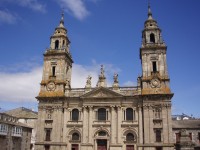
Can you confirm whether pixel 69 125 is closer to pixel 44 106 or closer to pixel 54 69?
pixel 44 106

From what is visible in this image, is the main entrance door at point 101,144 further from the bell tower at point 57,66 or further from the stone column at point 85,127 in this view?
the bell tower at point 57,66

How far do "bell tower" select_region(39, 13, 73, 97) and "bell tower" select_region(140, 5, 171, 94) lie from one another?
14386 mm

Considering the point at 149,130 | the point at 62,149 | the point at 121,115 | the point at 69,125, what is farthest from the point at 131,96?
the point at 62,149

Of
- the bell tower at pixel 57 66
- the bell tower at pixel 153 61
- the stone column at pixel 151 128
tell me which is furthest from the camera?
the bell tower at pixel 57 66

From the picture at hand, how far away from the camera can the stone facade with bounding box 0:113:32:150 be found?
147ft

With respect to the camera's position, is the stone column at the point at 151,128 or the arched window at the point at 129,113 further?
the arched window at the point at 129,113

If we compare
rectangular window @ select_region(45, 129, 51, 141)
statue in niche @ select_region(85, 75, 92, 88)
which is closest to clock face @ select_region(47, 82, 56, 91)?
statue in niche @ select_region(85, 75, 92, 88)

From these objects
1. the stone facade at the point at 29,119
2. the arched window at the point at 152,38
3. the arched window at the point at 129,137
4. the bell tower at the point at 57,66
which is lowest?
the arched window at the point at 129,137

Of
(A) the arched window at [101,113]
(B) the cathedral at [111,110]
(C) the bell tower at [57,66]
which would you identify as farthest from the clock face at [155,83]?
(C) the bell tower at [57,66]

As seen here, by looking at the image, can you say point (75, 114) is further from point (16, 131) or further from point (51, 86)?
point (16, 131)

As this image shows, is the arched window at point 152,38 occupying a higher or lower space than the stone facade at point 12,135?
higher

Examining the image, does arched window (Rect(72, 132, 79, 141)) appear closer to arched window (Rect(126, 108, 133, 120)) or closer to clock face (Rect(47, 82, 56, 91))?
clock face (Rect(47, 82, 56, 91))

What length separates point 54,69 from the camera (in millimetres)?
47469

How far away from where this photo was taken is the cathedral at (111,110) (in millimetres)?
40500
